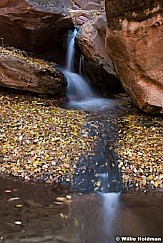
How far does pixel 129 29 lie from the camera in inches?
257

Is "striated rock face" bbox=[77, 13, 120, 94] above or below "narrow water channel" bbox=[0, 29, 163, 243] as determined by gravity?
above

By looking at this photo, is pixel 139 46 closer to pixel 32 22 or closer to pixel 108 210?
pixel 108 210

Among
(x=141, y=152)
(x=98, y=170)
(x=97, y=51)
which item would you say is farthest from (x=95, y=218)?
(x=97, y=51)

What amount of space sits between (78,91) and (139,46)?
3.84 metres

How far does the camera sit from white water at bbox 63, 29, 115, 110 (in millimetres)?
9055

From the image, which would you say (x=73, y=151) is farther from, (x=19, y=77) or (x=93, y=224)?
(x=19, y=77)

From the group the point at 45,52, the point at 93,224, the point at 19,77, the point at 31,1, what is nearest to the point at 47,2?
the point at 31,1

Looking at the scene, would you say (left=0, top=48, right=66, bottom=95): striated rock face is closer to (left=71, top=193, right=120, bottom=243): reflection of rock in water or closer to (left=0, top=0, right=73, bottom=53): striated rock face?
(left=0, top=0, right=73, bottom=53): striated rock face

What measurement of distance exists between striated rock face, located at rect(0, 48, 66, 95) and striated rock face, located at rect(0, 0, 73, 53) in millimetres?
1262

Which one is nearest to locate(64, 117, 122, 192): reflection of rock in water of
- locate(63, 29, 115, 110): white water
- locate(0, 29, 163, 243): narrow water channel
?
locate(0, 29, 163, 243): narrow water channel

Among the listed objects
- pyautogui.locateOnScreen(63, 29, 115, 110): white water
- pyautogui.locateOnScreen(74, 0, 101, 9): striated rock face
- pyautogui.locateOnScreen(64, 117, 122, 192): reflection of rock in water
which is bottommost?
pyautogui.locateOnScreen(64, 117, 122, 192): reflection of rock in water

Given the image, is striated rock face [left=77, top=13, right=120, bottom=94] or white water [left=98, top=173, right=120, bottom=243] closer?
white water [left=98, top=173, right=120, bottom=243]

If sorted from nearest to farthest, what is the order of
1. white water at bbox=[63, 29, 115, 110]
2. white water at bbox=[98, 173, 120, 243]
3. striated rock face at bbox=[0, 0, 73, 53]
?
white water at bbox=[98, 173, 120, 243] < white water at bbox=[63, 29, 115, 110] < striated rock face at bbox=[0, 0, 73, 53]

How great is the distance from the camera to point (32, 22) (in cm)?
985
